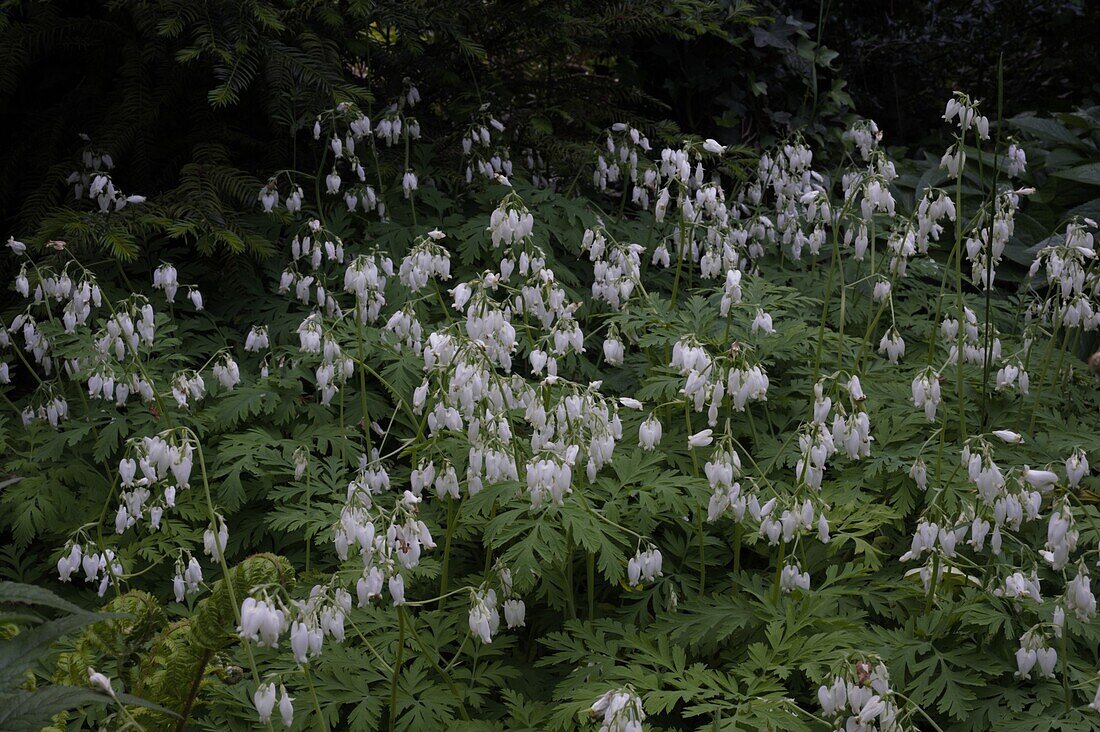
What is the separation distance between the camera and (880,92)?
386 inches

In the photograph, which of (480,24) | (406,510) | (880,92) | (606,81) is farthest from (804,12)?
(406,510)

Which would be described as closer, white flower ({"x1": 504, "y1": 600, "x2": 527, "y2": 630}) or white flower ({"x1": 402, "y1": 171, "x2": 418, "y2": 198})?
white flower ({"x1": 504, "y1": 600, "x2": 527, "y2": 630})

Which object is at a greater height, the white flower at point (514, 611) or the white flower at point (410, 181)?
the white flower at point (410, 181)

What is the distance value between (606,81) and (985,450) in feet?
16.0

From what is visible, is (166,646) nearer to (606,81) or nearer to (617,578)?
(617,578)

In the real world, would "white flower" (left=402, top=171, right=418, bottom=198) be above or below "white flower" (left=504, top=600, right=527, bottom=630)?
above

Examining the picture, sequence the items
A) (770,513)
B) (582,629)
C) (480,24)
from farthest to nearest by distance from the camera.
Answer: (480,24)
(582,629)
(770,513)

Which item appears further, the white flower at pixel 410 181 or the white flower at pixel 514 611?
the white flower at pixel 410 181

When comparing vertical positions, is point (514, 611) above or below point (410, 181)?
below

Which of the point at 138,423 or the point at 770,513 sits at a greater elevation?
the point at 770,513

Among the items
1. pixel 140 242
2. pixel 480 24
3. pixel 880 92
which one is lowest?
pixel 880 92

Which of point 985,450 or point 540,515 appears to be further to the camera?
point 540,515

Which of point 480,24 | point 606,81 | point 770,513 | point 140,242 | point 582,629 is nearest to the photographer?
point 770,513

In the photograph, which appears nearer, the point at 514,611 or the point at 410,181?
the point at 514,611
